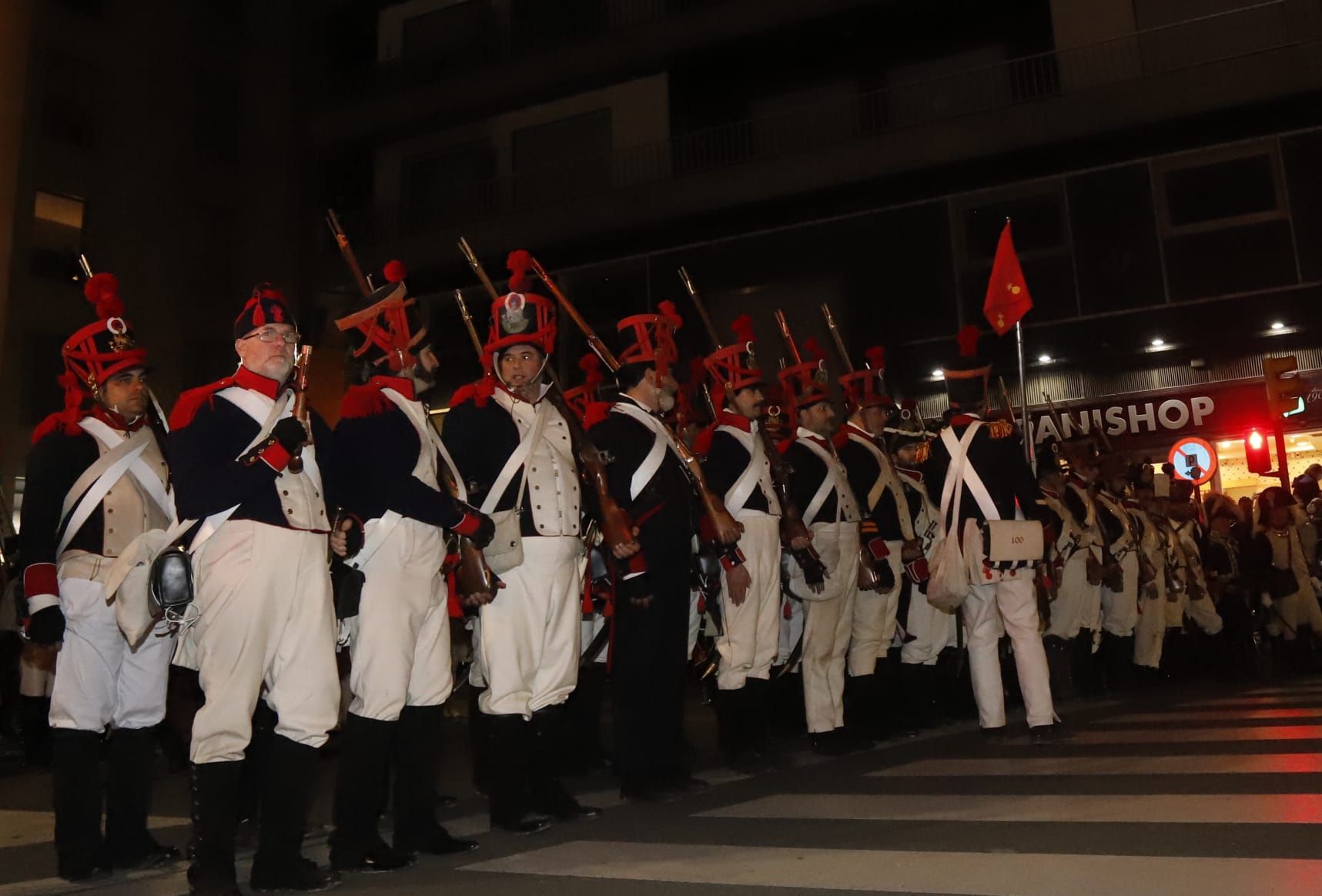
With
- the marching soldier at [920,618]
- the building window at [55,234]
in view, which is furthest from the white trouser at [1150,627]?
the building window at [55,234]

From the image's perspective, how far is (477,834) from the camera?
5.50m

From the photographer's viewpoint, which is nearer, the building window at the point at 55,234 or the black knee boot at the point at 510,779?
the black knee boot at the point at 510,779

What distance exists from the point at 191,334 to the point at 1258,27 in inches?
883

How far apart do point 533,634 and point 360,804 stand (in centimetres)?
114

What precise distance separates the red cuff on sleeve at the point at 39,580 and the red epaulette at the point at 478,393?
1.91 m

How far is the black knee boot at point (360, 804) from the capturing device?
4.76 meters

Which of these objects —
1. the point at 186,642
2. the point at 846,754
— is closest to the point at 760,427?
the point at 846,754

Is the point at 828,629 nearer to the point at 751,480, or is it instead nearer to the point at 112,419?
the point at 751,480

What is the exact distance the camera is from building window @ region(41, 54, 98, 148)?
2462cm

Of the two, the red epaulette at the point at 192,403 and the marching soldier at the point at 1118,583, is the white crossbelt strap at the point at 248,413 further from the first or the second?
the marching soldier at the point at 1118,583

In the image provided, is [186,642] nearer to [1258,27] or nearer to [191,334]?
[1258,27]

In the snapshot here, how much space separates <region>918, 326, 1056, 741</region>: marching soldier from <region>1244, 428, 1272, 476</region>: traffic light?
11645mm

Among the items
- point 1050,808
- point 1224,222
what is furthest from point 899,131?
point 1050,808

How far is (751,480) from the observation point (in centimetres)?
729
